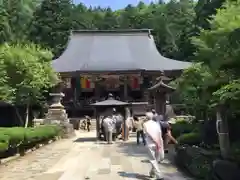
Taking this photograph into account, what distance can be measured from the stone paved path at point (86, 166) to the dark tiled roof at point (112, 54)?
796 inches

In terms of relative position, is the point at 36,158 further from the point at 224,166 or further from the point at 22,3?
the point at 22,3

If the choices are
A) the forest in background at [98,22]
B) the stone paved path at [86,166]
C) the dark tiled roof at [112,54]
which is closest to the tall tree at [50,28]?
the forest in background at [98,22]

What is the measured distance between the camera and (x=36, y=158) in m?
14.6

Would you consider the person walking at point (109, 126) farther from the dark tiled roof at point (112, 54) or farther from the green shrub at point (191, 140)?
the dark tiled roof at point (112, 54)

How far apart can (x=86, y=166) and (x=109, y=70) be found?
2356 centimetres

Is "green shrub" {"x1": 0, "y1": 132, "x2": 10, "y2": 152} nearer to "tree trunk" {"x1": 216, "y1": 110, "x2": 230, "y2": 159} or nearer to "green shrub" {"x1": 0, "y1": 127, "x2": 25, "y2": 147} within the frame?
"green shrub" {"x1": 0, "y1": 127, "x2": 25, "y2": 147}

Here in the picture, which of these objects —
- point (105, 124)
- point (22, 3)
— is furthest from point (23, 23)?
point (105, 124)

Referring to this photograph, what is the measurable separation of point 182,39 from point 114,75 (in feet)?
53.2

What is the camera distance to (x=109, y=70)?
3519cm

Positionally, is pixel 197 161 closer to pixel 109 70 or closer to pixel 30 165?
pixel 30 165

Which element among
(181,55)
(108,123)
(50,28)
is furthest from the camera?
(50,28)

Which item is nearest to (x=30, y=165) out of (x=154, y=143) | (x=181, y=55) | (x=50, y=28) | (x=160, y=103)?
(x=154, y=143)

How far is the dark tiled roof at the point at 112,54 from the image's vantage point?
3631cm

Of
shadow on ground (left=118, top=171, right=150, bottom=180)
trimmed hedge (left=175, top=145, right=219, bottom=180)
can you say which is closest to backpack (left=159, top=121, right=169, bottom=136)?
trimmed hedge (left=175, top=145, right=219, bottom=180)
